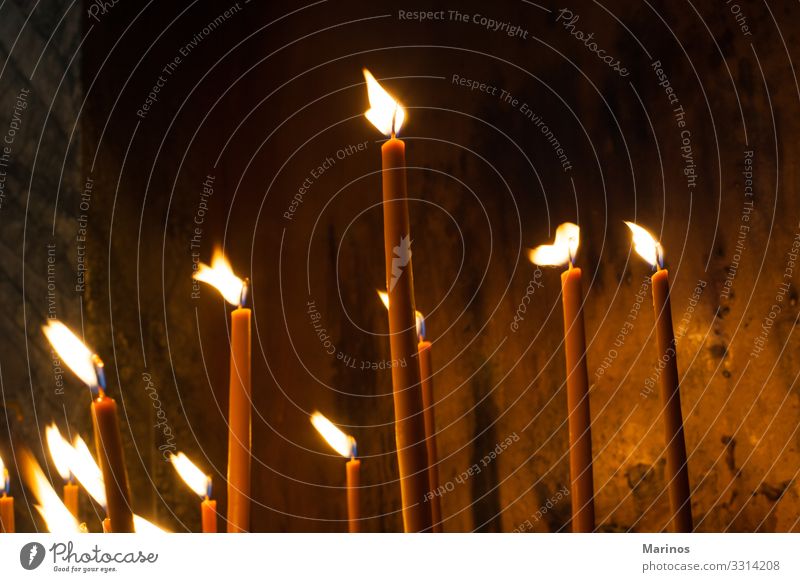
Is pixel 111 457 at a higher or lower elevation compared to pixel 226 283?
lower

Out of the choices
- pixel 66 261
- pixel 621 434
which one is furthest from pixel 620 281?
pixel 66 261

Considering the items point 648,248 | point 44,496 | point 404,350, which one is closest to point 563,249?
point 648,248

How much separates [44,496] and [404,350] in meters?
0.39

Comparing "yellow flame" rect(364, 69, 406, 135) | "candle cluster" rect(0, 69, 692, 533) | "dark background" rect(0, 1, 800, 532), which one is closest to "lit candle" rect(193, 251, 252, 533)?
"candle cluster" rect(0, 69, 692, 533)

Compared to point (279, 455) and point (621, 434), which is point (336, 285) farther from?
point (621, 434)

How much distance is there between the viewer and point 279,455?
0.71 meters

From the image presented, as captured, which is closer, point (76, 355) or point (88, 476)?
point (76, 355)

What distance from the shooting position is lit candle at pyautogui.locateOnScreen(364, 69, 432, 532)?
32 centimetres

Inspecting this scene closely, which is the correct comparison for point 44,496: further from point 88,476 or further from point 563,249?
point 563,249

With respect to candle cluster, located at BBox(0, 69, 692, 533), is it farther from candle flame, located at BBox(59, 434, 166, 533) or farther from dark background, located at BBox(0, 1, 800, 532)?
dark background, located at BBox(0, 1, 800, 532)

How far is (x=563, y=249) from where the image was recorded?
433 mm

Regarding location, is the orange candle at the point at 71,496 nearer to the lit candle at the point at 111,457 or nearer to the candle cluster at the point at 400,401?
the candle cluster at the point at 400,401
